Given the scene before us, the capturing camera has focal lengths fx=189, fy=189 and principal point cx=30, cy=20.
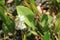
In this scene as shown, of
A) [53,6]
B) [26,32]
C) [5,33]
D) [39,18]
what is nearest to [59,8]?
[53,6]

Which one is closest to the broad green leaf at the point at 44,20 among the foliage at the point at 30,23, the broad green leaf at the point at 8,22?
the foliage at the point at 30,23

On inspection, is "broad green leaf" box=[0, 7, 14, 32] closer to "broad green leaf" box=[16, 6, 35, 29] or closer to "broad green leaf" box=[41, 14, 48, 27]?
"broad green leaf" box=[16, 6, 35, 29]

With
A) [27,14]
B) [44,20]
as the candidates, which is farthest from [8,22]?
[44,20]

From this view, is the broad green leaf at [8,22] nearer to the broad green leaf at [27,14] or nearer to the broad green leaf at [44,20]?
the broad green leaf at [27,14]

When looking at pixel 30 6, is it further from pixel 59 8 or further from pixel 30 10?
pixel 59 8

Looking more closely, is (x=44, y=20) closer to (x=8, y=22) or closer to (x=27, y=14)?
(x=27, y=14)

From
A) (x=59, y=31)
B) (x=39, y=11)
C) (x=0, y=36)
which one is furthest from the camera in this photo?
(x=39, y=11)

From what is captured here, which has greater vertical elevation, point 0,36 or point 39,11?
point 39,11

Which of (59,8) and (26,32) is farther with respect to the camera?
(59,8)

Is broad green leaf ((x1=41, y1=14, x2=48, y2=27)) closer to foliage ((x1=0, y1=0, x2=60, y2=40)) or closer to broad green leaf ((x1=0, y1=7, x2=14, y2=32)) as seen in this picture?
foliage ((x1=0, y1=0, x2=60, y2=40))

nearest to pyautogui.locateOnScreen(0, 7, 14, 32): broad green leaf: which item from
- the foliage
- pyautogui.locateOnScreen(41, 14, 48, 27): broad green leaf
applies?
the foliage

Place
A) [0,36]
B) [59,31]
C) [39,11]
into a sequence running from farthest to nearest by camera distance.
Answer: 1. [39,11]
2. [0,36]
3. [59,31]
